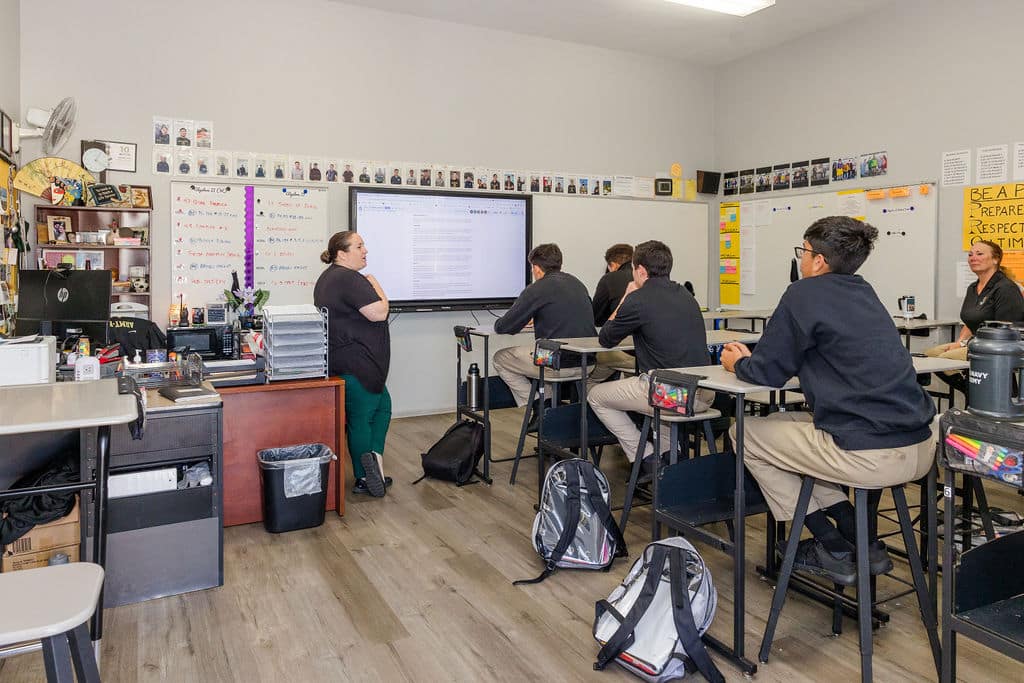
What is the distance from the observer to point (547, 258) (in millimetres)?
4371

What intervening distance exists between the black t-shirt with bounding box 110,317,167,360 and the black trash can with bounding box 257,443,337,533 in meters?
1.45

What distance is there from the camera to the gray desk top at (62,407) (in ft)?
6.01

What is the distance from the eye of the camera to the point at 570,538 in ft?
9.50

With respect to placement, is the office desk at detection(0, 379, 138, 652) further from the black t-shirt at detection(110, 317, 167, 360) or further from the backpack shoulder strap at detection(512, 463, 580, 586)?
the black t-shirt at detection(110, 317, 167, 360)

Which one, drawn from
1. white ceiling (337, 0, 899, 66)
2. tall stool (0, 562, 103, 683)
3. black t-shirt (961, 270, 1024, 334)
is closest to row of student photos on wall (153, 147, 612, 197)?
white ceiling (337, 0, 899, 66)

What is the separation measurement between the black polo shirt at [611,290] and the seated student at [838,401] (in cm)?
270

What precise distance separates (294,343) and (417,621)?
1489mm

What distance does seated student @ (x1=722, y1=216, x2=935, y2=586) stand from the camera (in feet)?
7.00

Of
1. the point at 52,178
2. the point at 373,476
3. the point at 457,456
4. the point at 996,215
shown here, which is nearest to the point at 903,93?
the point at 996,215

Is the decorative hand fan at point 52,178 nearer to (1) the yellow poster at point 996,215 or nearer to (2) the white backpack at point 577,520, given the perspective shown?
(2) the white backpack at point 577,520

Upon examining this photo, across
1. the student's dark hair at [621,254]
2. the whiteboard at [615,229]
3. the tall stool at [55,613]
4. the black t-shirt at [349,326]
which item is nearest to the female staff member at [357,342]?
the black t-shirt at [349,326]

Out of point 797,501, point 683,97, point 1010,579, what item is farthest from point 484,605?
point 683,97

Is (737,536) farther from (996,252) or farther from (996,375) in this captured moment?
(996,252)

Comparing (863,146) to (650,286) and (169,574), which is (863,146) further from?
(169,574)
